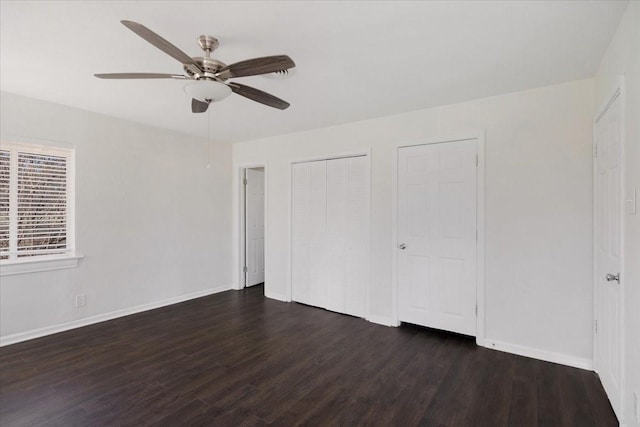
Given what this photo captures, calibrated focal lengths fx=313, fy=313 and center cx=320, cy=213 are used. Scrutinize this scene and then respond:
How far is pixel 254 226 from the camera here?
5395mm

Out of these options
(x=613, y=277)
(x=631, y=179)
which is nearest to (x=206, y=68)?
(x=631, y=179)

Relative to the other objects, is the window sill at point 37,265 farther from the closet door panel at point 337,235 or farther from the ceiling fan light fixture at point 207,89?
the closet door panel at point 337,235

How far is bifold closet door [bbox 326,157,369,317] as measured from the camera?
12.6ft

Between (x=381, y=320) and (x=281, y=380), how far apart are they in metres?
1.59

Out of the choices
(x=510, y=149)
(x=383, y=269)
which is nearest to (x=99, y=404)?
(x=383, y=269)

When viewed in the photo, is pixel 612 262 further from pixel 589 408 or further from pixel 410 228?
pixel 410 228

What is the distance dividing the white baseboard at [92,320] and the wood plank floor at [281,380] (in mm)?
121

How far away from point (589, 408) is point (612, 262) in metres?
0.98

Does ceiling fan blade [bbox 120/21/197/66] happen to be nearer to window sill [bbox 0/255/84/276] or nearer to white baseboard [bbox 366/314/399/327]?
window sill [bbox 0/255/84/276]

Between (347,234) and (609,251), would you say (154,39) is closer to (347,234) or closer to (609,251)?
(347,234)

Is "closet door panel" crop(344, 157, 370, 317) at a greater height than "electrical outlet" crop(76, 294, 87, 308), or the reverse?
"closet door panel" crop(344, 157, 370, 317)

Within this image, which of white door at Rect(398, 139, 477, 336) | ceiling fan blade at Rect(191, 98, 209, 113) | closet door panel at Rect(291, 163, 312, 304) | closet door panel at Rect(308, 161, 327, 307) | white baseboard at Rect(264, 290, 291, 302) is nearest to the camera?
ceiling fan blade at Rect(191, 98, 209, 113)

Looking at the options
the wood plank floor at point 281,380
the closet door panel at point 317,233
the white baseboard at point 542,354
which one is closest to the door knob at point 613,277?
the wood plank floor at point 281,380

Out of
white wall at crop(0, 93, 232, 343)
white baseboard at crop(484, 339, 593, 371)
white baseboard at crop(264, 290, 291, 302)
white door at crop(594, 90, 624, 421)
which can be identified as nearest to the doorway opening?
white wall at crop(0, 93, 232, 343)
